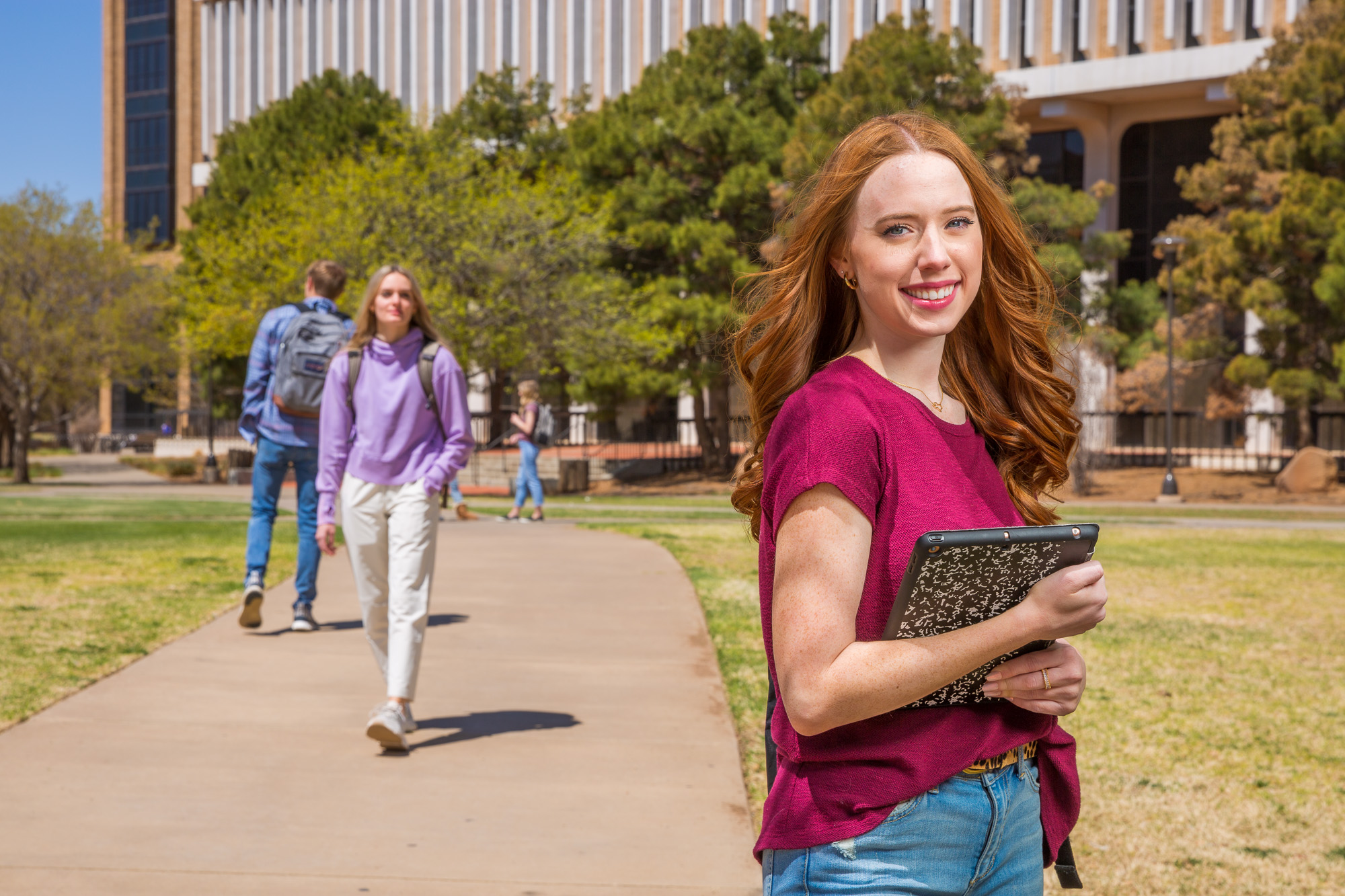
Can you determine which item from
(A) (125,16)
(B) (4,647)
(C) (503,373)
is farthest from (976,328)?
(A) (125,16)

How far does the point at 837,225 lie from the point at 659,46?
159 ft

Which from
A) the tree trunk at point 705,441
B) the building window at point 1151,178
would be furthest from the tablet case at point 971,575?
the building window at point 1151,178

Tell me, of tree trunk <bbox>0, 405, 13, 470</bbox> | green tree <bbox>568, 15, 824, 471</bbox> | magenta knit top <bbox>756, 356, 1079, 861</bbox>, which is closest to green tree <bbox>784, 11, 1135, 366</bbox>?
green tree <bbox>568, 15, 824, 471</bbox>

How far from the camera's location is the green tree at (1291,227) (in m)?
27.6

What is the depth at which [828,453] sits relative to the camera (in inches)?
64.6

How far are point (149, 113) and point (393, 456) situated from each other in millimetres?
68642

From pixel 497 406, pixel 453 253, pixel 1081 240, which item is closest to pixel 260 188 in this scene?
pixel 497 406

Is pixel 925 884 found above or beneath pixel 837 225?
beneath

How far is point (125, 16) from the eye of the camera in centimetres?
6612

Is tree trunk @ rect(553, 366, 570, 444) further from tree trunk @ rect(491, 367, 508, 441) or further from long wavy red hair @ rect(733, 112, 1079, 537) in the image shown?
long wavy red hair @ rect(733, 112, 1079, 537)

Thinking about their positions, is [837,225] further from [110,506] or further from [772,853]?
[110,506]

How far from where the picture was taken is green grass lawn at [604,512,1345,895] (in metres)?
4.22

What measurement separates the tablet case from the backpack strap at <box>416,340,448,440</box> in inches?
167

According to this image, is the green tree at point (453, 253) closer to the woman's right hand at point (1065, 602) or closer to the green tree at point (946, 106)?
the green tree at point (946, 106)
